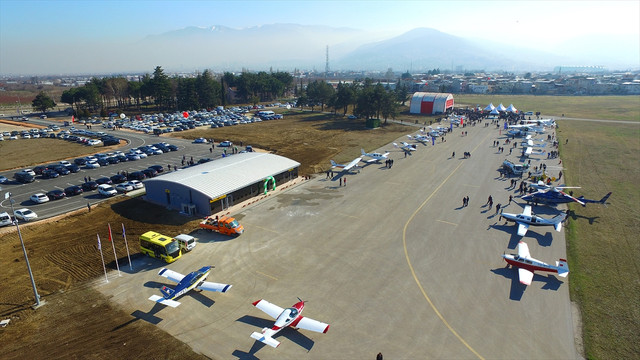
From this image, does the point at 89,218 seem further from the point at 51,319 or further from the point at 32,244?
the point at 51,319

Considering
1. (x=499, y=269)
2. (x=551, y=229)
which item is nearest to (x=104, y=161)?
(x=499, y=269)

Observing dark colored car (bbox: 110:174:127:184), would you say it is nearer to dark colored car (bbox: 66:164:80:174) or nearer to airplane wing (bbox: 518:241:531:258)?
dark colored car (bbox: 66:164:80:174)

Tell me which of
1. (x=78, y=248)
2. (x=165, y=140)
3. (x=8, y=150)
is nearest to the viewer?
(x=78, y=248)

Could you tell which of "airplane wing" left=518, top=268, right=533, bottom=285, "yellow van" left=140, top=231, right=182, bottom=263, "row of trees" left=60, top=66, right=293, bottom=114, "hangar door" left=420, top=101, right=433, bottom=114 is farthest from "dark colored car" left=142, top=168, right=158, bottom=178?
"hangar door" left=420, top=101, right=433, bottom=114

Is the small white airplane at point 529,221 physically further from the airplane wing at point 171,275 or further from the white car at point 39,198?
the white car at point 39,198

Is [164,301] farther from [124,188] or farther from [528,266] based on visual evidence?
[124,188]
